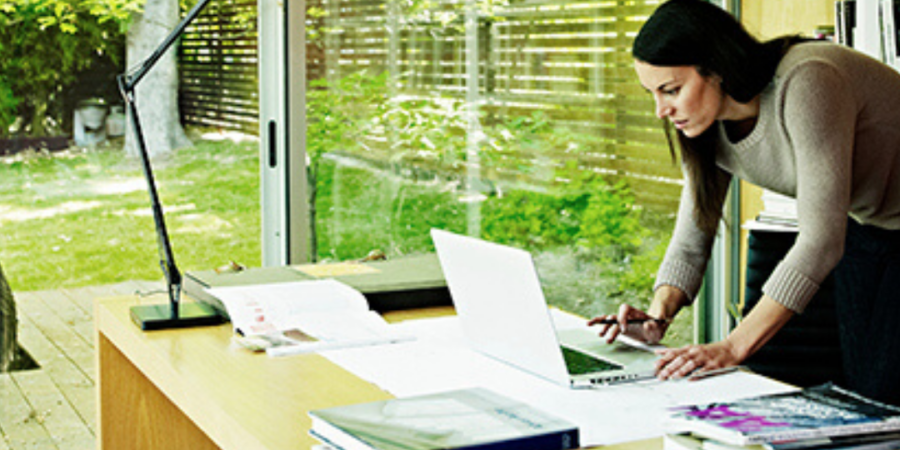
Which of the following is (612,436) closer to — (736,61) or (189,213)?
(736,61)

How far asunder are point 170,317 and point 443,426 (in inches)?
37.4

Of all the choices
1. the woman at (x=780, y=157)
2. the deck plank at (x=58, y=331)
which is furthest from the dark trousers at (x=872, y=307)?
the deck plank at (x=58, y=331)

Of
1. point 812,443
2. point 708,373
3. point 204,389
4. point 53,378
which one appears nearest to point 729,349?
point 708,373

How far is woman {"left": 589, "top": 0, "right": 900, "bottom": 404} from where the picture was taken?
180cm

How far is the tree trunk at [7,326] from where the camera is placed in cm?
343

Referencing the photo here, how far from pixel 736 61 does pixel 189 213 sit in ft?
7.45

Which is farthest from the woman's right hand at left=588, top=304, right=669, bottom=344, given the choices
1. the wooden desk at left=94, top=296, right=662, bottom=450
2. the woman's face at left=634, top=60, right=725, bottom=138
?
the wooden desk at left=94, top=296, right=662, bottom=450

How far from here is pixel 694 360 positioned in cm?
170

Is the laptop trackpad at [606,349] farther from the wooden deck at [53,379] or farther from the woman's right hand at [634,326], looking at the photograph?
the wooden deck at [53,379]

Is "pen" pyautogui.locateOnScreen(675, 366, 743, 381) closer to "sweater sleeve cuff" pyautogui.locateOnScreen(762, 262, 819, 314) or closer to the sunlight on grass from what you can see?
"sweater sleeve cuff" pyautogui.locateOnScreen(762, 262, 819, 314)

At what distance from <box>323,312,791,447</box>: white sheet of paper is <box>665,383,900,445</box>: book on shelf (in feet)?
0.41

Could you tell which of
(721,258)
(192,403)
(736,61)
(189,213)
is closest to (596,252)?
(721,258)

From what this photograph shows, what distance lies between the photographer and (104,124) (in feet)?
11.6

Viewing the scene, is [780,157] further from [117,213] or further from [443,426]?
[117,213]
